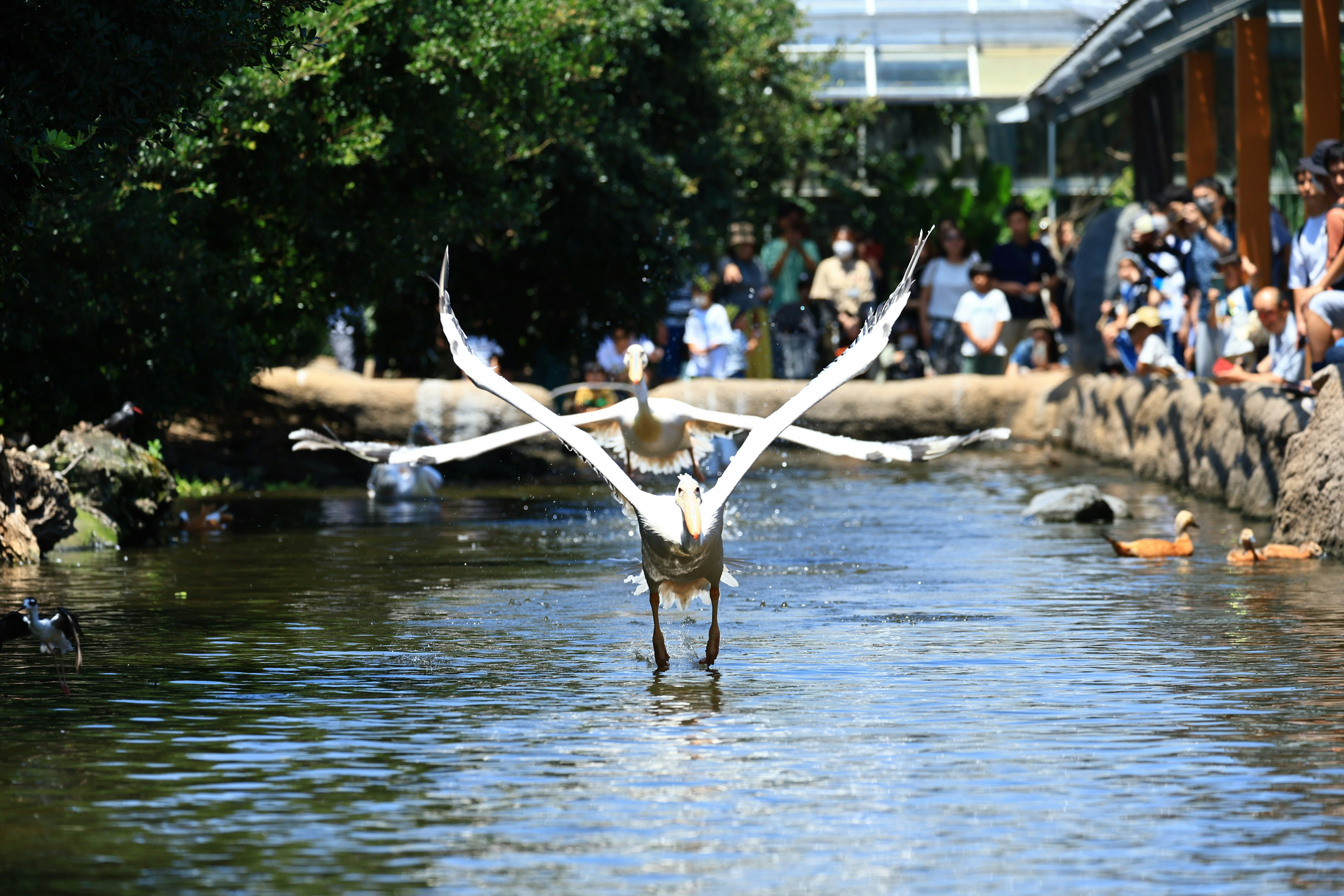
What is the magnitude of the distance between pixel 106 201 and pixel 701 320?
32.8ft

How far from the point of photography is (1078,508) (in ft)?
53.1

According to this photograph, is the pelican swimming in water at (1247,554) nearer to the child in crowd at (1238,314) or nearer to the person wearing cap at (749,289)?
the child in crowd at (1238,314)

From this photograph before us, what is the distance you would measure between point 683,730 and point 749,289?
713 inches

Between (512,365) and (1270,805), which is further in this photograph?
(512,365)

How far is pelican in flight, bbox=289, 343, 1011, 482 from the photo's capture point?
33.5ft

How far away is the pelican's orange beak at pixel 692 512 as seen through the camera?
30.3 feet

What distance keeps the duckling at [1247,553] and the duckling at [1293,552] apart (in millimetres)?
27

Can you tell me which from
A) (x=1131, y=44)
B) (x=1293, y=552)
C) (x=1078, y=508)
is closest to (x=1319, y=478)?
(x=1293, y=552)

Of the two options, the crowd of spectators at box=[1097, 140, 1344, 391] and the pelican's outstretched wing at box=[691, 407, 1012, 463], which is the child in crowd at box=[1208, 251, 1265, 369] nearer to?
the crowd of spectators at box=[1097, 140, 1344, 391]

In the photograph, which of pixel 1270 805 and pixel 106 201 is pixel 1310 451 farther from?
pixel 106 201

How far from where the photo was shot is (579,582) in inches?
504

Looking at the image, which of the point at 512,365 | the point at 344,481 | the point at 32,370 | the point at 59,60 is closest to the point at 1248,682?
the point at 59,60

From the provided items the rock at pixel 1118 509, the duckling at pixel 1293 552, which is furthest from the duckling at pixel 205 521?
the duckling at pixel 1293 552

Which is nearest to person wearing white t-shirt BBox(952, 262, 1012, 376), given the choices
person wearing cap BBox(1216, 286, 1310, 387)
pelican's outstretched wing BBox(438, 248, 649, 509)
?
person wearing cap BBox(1216, 286, 1310, 387)
